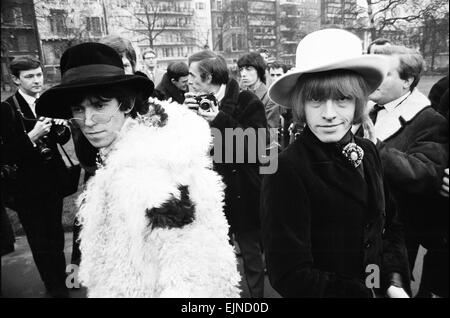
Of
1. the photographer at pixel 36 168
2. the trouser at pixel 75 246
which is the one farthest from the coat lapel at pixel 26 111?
the trouser at pixel 75 246

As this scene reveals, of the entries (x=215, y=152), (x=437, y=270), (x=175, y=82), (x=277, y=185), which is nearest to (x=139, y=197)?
(x=277, y=185)

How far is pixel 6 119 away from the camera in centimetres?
141

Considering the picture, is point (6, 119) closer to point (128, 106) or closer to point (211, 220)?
point (128, 106)

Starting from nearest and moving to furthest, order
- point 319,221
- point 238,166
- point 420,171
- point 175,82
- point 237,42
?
point 319,221 < point 420,171 < point 237,42 < point 238,166 < point 175,82

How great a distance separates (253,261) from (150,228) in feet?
3.94

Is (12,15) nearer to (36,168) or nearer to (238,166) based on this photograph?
(36,168)

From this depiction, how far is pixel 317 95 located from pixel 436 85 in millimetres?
649

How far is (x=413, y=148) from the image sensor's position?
140 cm

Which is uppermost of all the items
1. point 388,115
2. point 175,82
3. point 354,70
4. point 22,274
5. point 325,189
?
point 354,70

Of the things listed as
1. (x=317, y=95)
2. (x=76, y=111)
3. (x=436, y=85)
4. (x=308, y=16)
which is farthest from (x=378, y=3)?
(x=76, y=111)

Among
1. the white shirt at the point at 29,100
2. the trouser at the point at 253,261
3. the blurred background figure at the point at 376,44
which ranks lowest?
the trouser at the point at 253,261

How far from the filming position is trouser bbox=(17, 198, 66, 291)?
1509mm

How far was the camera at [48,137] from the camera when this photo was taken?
146 centimetres

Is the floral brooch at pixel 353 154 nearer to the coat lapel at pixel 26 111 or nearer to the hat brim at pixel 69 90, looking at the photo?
the hat brim at pixel 69 90
